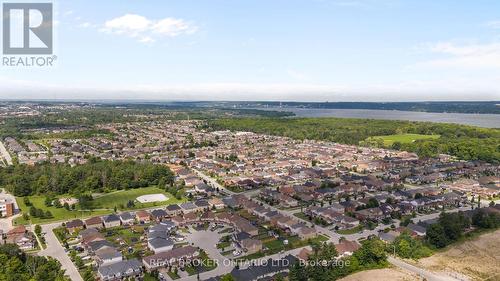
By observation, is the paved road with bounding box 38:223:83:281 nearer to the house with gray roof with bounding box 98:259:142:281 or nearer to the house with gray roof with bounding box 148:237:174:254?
the house with gray roof with bounding box 98:259:142:281

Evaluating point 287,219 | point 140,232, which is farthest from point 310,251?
point 140,232

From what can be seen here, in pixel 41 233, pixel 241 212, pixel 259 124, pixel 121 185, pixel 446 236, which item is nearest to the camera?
pixel 446 236

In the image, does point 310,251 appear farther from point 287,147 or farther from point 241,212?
point 287,147

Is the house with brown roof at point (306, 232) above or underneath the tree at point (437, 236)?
underneath

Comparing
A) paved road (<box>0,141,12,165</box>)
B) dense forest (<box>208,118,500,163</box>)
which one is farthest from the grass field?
paved road (<box>0,141,12,165</box>)

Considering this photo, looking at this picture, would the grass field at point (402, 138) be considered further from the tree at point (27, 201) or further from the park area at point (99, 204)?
the tree at point (27, 201)

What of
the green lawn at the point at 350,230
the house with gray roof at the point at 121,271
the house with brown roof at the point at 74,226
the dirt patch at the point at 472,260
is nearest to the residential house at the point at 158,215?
the house with brown roof at the point at 74,226
